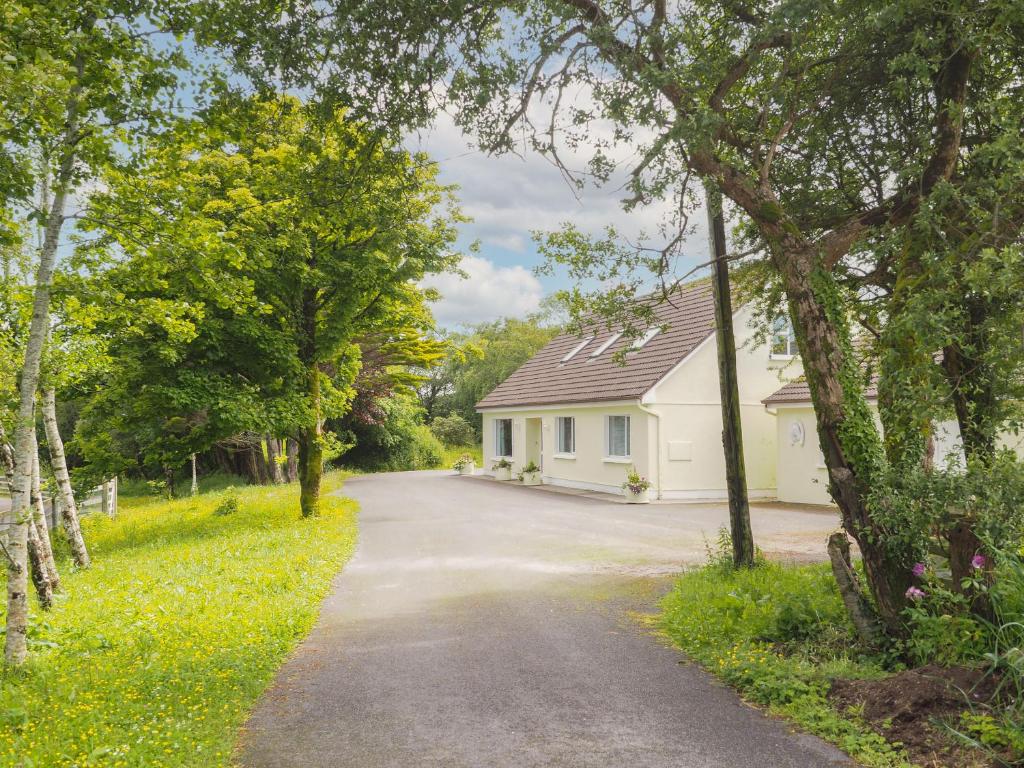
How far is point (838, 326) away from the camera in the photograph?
6352mm

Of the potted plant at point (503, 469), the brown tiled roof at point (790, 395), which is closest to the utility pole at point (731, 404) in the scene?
the brown tiled roof at point (790, 395)

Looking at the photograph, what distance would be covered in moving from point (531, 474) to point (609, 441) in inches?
196

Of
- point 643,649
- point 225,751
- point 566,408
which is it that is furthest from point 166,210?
point 566,408

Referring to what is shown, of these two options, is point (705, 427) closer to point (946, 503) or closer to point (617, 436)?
point (617, 436)

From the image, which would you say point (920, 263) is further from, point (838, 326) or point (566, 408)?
point (566, 408)

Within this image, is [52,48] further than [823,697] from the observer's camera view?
Yes

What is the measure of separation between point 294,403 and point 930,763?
45.1 ft

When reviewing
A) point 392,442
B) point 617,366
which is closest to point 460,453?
point 392,442

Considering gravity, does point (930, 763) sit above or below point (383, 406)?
below

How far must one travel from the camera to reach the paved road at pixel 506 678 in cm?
460

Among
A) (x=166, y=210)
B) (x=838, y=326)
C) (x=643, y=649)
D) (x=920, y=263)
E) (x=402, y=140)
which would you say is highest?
(x=402, y=140)

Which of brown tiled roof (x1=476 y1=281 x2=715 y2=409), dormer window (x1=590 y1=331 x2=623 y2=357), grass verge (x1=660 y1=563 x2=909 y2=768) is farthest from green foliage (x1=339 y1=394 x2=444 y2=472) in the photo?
grass verge (x1=660 y1=563 x2=909 y2=768)

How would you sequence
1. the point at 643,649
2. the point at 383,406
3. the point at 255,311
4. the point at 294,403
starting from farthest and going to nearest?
the point at 383,406 → the point at 294,403 → the point at 255,311 → the point at 643,649

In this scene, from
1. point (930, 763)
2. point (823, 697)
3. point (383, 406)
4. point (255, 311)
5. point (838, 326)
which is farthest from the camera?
point (383, 406)
